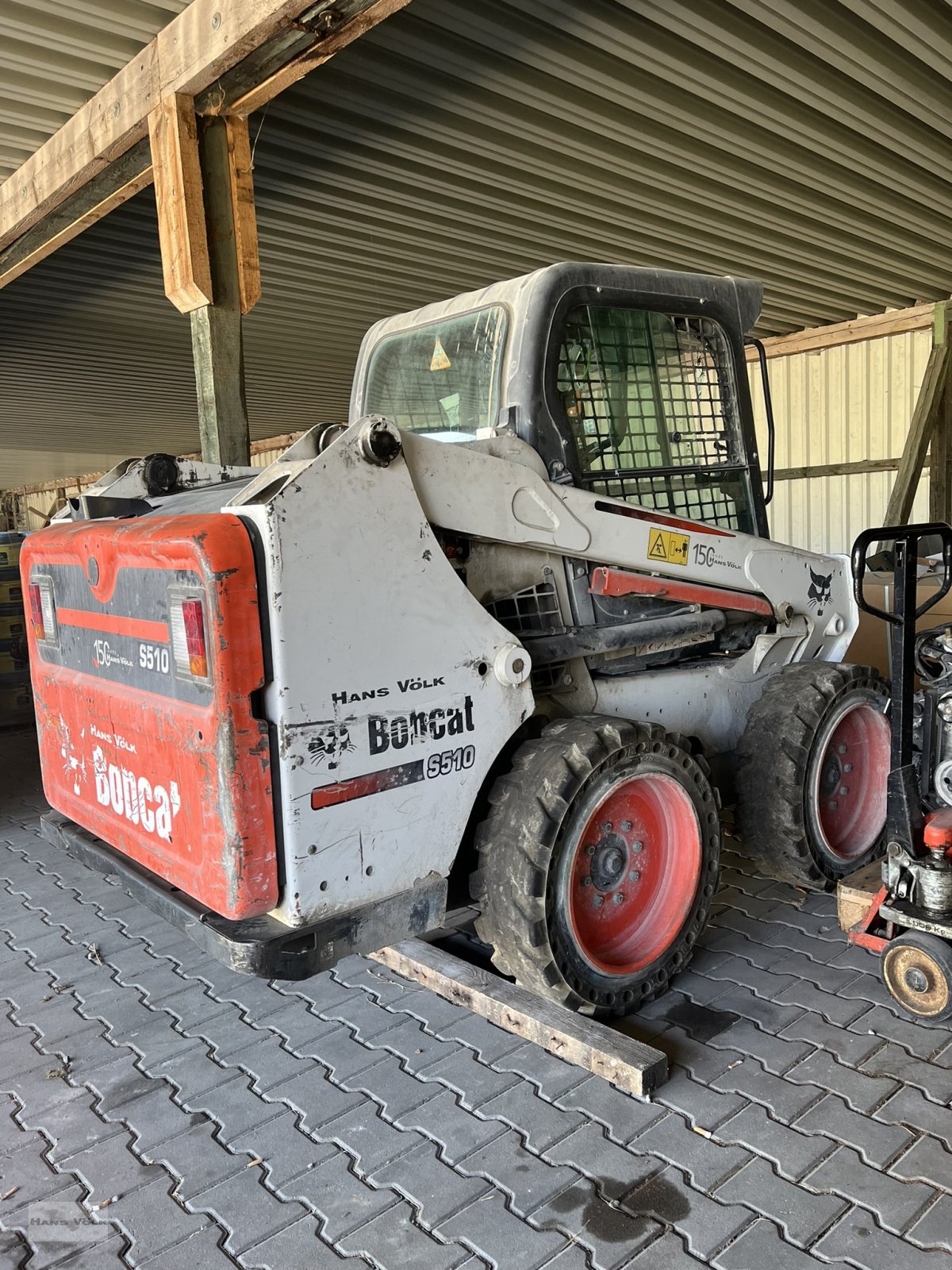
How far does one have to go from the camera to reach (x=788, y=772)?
3.58 metres

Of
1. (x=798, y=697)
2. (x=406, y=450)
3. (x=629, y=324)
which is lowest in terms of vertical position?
(x=798, y=697)

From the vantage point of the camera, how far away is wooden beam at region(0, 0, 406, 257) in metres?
3.62

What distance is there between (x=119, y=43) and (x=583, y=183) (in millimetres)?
3578

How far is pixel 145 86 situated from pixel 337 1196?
4.74 m

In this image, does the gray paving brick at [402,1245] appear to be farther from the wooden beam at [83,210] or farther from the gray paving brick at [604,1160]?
the wooden beam at [83,210]

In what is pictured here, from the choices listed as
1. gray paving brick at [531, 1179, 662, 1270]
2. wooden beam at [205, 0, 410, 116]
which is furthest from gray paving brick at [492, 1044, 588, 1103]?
wooden beam at [205, 0, 410, 116]

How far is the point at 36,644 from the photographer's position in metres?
3.47

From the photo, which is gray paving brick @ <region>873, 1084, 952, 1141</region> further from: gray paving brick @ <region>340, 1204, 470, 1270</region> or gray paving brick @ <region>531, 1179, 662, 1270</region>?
gray paving brick @ <region>340, 1204, 470, 1270</region>

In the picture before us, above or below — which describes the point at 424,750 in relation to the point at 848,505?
below

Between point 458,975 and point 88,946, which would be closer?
point 458,975

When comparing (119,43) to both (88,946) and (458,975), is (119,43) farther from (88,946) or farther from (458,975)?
(458,975)

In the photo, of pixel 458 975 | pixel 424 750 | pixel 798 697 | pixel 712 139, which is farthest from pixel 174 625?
pixel 712 139

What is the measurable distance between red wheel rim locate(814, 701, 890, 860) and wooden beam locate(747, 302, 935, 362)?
791cm

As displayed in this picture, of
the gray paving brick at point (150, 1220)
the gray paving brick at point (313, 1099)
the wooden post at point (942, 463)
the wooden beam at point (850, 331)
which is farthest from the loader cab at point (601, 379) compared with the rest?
the wooden beam at point (850, 331)
